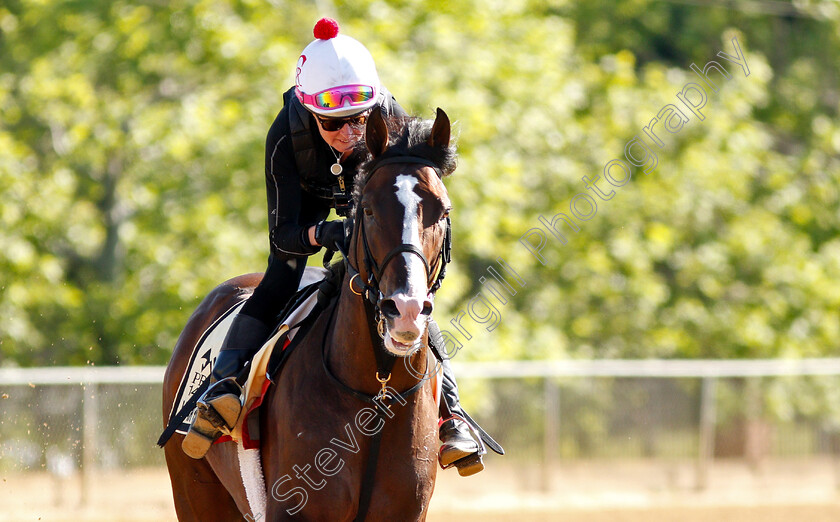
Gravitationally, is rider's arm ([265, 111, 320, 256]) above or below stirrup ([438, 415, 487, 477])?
above

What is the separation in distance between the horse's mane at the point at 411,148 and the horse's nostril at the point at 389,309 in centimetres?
58

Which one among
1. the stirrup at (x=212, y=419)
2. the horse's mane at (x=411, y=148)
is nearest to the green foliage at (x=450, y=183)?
the stirrup at (x=212, y=419)

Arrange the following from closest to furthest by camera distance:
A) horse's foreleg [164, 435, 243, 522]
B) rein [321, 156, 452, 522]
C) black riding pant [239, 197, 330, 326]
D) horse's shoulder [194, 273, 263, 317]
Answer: rein [321, 156, 452, 522] → black riding pant [239, 197, 330, 326] → horse's foreleg [164, 435, 243, 522] → horse's shoulder [194, 273, 263, 317]

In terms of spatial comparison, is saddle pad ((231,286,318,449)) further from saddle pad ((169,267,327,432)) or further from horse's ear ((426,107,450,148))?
horse's ear ((426,107,450,148))

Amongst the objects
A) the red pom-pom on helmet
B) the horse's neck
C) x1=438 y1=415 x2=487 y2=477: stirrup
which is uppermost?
the red pom-pom on helmet

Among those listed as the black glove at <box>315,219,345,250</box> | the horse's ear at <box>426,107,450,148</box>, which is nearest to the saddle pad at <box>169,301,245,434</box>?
the black glove at <box>315,219,345,250</box>

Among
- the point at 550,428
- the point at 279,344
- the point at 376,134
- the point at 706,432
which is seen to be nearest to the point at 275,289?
the point at 279,344

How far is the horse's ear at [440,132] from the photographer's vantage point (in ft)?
12.8

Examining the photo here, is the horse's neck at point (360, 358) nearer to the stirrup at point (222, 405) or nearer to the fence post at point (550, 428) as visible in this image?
the stirrup at point (222, 405)

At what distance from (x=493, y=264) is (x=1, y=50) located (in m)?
8.42

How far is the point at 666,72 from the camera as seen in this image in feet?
60.5

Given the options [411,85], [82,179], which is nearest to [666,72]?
[411,85]

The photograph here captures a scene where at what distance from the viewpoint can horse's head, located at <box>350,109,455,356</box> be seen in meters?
3.45

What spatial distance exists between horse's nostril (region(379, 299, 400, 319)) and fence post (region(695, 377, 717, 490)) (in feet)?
35.2
